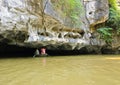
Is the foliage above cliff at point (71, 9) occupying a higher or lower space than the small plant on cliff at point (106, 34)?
higher

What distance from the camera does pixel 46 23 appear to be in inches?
500

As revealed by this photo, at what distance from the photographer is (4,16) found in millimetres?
10422

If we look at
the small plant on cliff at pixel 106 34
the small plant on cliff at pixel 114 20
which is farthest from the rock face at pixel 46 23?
the small plant on cliff at pixel 114 20

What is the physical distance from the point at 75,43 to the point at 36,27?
11.0 ft

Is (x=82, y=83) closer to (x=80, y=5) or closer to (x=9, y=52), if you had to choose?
(x=80, y=5)

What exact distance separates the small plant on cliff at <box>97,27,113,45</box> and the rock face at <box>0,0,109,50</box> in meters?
0.67

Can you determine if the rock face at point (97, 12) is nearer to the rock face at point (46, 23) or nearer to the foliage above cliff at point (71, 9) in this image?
the rock face at point (46, 23)

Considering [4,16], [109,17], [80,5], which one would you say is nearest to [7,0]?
[4,16]

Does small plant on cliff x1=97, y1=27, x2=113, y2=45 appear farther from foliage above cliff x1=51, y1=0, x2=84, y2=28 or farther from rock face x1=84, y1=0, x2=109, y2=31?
foliage above cliff x1=51, y1=0, x2=84, y2=28

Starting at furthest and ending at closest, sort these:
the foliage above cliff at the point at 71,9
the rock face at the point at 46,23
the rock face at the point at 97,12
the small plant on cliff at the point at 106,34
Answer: the small plant on cliff at the point at 106,34, the rock face at the point at 97,12, the foliage above cliff at the point at 71,9, the rock face at the point at 46,23

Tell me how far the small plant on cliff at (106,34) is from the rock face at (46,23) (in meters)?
0.67

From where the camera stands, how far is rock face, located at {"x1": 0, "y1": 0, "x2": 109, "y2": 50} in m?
10.9

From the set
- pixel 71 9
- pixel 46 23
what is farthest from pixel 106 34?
pixel 46 23

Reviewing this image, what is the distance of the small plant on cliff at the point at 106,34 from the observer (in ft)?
52.6
